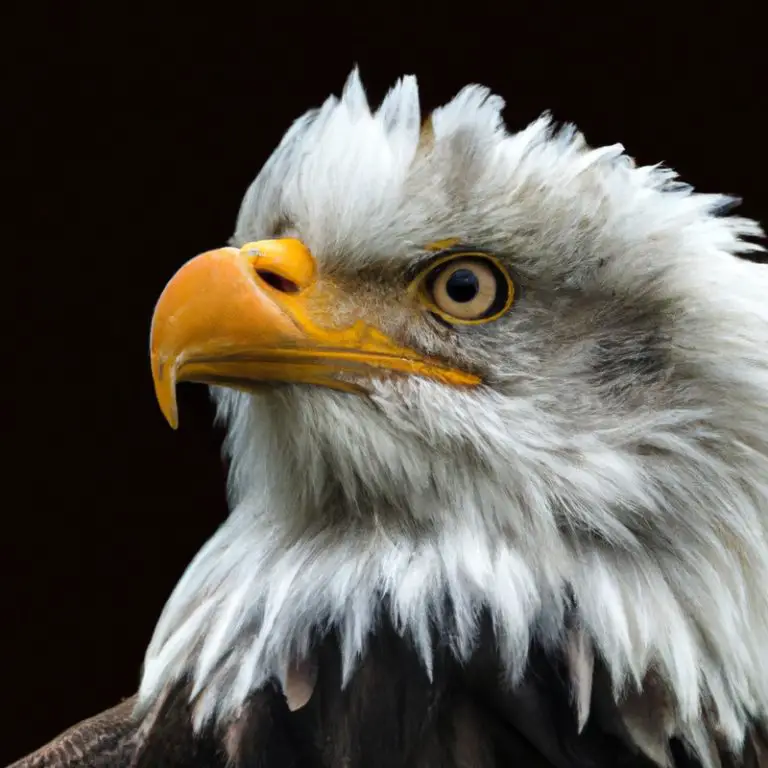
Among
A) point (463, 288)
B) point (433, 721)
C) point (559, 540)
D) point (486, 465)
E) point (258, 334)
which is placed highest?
point (463, 288)

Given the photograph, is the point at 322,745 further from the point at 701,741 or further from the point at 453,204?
the point at 453,204

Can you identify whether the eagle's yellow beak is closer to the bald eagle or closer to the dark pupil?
the bald eagle

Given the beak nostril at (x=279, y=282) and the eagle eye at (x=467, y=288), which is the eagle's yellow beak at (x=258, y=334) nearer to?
the beak nostril at (x=279, y=282)

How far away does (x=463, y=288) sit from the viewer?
2.21 meters

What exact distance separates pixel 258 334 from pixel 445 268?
16.3 inches

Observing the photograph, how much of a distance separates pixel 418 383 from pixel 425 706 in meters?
0.61

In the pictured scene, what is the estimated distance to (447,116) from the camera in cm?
232

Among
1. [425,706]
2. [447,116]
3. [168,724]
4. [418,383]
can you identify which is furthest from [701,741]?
[447,116]

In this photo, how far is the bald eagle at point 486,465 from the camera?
2.09m

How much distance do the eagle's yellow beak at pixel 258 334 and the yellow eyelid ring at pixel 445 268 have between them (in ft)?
0.34

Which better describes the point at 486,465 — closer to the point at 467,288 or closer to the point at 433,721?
the point at 467,288

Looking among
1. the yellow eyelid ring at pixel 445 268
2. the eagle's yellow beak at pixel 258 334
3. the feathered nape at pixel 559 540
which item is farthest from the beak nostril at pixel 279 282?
the yellow eyelid ring at pixel 445 268

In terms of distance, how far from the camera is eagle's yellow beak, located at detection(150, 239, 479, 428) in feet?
6.81

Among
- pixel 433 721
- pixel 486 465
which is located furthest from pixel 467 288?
pixel 433 721
